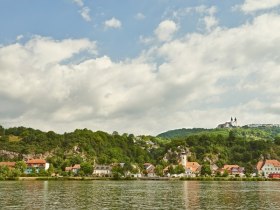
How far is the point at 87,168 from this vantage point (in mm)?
175750

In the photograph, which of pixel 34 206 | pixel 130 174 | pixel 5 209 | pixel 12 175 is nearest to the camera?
pixel 5 209

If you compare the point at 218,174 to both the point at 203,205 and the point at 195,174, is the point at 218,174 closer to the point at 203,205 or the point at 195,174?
the point at 195,174

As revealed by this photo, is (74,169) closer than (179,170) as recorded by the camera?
Yes

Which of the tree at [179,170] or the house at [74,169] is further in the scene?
the tree at [179,170]

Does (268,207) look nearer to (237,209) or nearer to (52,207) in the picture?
(237,209)

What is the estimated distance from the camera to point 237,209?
152 feet

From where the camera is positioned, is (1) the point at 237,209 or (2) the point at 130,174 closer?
(1) the point at 237,209

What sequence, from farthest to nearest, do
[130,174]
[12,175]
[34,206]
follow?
[130,174] → [12,175] → [34,206]

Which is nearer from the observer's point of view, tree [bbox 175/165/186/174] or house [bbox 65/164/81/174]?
house [bbox 65/164/81/174]

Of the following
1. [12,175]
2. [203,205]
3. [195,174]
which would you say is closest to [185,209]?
[203,205]

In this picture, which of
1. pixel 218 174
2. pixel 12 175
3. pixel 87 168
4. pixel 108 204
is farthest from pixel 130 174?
pixel 108 204

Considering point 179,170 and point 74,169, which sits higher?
point 74,169

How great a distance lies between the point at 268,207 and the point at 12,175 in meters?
118

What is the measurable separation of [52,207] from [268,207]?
2408 cm
